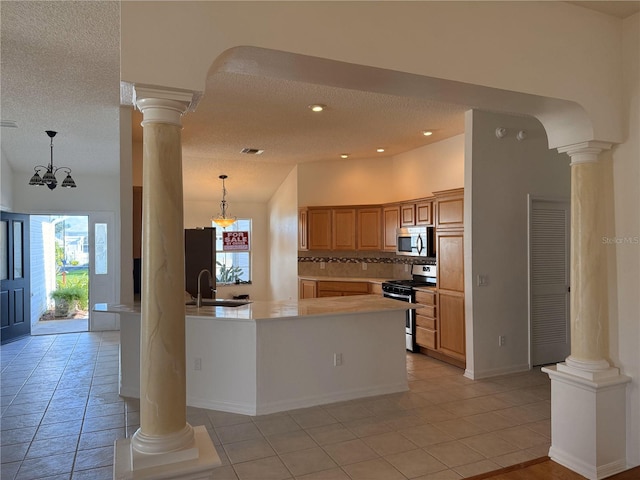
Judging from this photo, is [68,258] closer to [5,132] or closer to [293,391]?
[5,132]

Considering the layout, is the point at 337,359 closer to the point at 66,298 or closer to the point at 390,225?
the point at 390,225

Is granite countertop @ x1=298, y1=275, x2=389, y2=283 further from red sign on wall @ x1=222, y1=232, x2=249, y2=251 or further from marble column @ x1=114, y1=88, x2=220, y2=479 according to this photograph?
marble column @ x1=114, y1=88, x2=220, y2=479

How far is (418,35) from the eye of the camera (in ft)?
8.16

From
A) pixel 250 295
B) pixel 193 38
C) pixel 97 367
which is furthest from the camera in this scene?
pixel 250 295

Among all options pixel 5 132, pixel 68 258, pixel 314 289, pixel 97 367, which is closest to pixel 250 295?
pixel 314 289

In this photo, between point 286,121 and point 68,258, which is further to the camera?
point 68,258

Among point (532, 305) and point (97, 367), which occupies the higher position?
point (532, 305)

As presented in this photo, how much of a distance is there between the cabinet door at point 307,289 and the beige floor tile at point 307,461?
4.40 meters

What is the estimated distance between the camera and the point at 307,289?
308 inches

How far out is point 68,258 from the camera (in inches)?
348

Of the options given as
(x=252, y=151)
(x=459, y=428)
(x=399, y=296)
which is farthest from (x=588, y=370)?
(x=252, y=151)

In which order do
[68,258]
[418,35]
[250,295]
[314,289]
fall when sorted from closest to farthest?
[418,35]
[314,289]
[68,258]
[250,295]

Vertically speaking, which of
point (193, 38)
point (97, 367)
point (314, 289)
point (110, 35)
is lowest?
point (97, 367)

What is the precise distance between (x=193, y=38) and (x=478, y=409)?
380cm
